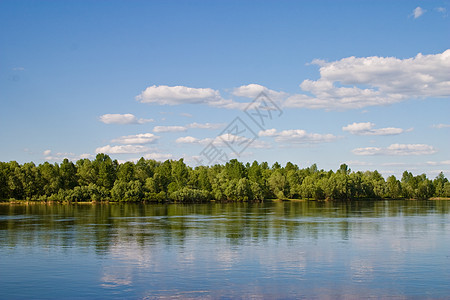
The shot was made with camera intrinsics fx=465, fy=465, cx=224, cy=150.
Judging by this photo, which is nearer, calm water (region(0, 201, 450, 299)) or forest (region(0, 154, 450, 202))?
calm water (region(0, 201, 450, 299))

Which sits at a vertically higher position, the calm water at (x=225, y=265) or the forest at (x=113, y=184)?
the forest at (x=113, y=184)

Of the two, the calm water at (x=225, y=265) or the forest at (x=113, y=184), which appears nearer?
the calm water at (x=225, y=265)

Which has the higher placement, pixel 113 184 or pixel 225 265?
pixel 113 184

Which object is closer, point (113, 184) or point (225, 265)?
point (225, 265)

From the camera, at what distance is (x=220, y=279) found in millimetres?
29562

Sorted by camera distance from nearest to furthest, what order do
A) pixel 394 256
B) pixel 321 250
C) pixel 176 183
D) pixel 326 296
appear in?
pixel 326 296, pixel 394 256, pixel 321 250, pixel 176 183

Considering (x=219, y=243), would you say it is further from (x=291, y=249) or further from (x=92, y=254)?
(x=92, y=254)

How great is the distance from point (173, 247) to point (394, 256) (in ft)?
64.7

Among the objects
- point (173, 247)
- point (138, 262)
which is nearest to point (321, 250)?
point (173, 247)

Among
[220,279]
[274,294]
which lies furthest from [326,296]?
[220,279]

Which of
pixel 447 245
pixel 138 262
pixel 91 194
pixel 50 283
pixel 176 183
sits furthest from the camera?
pixel 176 183

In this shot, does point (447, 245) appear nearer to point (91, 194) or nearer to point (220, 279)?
point (220, 279)

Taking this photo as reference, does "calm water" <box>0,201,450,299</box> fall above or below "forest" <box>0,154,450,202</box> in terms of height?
below

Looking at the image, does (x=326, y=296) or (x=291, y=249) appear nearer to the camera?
(x=326, y=296)
